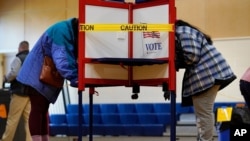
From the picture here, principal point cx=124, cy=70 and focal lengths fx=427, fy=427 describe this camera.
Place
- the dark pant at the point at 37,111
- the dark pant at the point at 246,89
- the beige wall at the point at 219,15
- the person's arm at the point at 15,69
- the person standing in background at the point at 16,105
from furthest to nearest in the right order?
the beige wall at the point at 219,15 < the person's arm at the point at 15,69 < the person standing in background at the point at 16,105 < the dark pant at the point at 246,89 < the dark pant at the point at 37,111

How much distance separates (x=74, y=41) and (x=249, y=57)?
6068 mm

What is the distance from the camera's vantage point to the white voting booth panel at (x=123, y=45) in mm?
3125

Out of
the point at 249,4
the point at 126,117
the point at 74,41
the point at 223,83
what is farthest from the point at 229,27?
the point at 74,41

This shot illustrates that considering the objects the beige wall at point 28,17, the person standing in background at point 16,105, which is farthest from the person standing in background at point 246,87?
the beige wall at point 28,17

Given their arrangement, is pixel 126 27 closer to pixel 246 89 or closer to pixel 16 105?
pixel 246 89

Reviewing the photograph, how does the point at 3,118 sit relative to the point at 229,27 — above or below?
below

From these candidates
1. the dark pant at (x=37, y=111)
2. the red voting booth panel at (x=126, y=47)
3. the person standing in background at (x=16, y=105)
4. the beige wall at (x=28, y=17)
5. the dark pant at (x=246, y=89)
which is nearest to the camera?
the red voting booth panel at (x=126, y=47)

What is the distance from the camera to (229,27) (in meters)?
8.95

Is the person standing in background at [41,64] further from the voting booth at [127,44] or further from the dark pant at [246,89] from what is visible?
the dark pant at [246,89]

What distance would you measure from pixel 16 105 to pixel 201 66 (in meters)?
2.11

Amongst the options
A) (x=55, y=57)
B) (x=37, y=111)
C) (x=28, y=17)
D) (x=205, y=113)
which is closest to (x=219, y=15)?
(x=28, y=17)

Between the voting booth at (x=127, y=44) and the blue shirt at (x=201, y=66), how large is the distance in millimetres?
260

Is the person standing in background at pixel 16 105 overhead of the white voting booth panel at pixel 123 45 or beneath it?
beneath

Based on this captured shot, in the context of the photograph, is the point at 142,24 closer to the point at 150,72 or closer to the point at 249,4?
the point at 150,72
